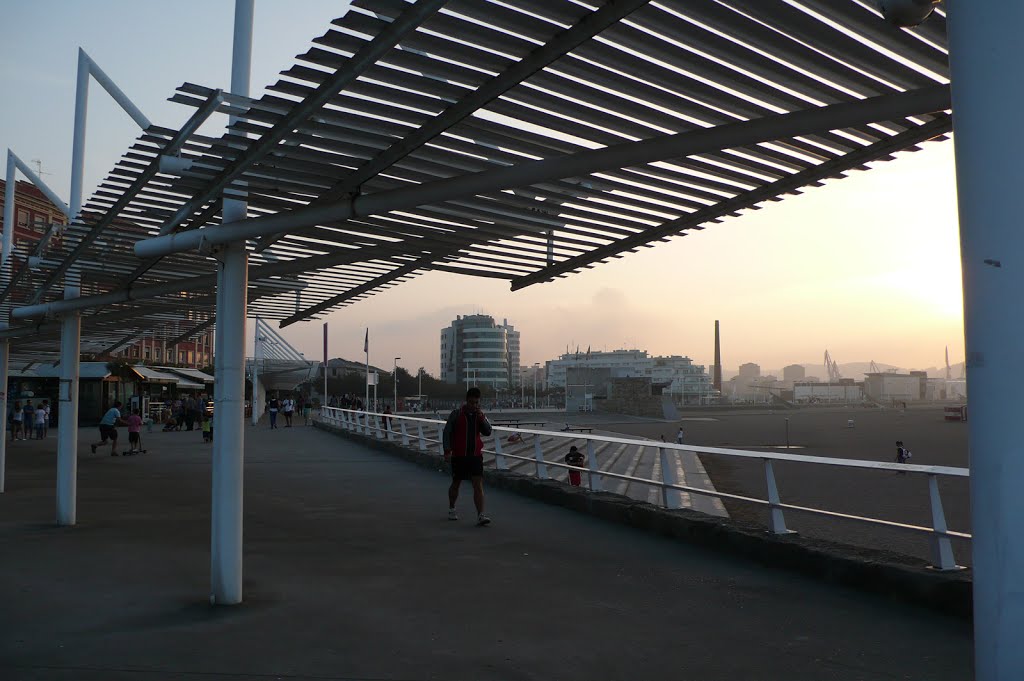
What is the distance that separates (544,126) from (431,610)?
3.30 m

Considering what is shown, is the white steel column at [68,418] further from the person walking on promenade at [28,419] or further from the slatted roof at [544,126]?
the person walking on promenade at [28,419]

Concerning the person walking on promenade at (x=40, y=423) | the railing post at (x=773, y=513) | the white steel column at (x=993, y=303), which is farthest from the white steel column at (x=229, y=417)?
the person walking on promenade at (x=40, y=423)

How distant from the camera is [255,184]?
568 cm

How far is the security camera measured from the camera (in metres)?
1.98

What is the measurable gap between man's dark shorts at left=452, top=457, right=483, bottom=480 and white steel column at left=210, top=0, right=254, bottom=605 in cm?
403

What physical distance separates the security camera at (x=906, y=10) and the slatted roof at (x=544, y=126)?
1433 millimetres

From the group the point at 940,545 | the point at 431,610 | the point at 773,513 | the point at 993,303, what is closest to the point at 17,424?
the point at 431,610

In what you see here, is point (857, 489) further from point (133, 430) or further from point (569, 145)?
point (569, 145)

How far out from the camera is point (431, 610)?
565 cm

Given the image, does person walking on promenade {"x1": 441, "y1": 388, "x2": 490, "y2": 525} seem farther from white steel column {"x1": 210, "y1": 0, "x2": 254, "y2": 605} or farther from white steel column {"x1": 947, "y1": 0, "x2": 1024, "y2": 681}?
white steel column {"x1": 947, "y1": 0, "x2": 1024, "y2": 681}

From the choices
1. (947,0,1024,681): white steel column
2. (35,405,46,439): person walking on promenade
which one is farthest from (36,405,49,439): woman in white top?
(947,0,1024,681): white steel column

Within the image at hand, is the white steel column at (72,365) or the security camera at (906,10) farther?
the white steel column at (72,365)

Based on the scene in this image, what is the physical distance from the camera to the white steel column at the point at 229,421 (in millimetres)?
5891

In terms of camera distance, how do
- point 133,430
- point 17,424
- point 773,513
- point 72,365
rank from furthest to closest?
point 17,424
point 133,430
point 72,365
point 773,513
